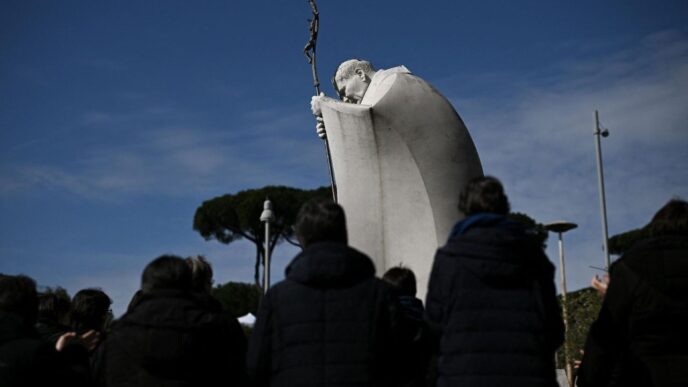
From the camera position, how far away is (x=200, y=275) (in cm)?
384

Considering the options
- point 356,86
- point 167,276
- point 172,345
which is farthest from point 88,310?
point 356,86

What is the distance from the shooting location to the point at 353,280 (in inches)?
124

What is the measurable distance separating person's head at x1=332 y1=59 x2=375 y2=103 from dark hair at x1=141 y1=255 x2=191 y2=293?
3.44 metres

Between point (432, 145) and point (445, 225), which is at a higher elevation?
point (432, 145)

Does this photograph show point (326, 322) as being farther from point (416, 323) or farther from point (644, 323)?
point (644, 323)

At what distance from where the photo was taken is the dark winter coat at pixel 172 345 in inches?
132

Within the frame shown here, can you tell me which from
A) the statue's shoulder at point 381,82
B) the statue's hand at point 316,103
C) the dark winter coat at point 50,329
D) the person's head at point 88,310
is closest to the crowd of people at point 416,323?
the person's head at point 88,310

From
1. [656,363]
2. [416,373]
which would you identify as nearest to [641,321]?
[656,363]

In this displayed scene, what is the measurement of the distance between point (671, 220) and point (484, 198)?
0.85 meters

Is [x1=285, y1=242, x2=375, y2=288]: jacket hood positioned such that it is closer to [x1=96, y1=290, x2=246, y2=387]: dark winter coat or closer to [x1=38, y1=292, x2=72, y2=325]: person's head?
[x1=96, y1=290, x2=246, y2=387]: dark winter coat

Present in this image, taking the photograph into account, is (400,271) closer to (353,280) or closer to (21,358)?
(353,280)

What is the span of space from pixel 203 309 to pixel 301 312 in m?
0.57

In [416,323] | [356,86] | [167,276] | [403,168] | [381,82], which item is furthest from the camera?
[356,86]

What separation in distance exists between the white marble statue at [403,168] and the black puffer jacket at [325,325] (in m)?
2.78
